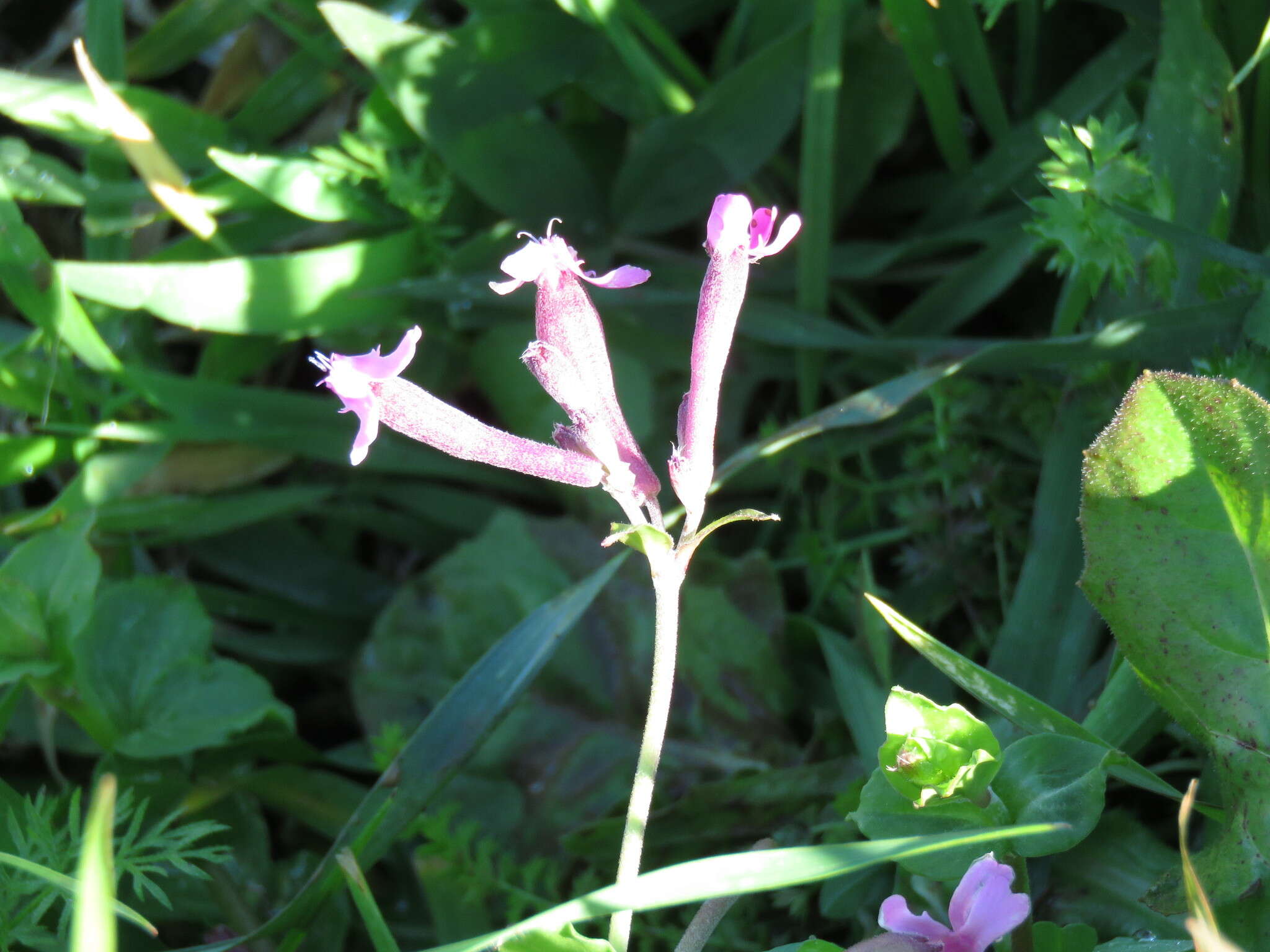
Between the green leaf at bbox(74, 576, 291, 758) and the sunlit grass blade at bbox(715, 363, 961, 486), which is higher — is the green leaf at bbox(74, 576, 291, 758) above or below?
below

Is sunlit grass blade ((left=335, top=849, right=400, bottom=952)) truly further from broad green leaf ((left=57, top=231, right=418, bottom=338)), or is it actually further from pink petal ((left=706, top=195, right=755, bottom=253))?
broad green leaf ((left=57, top=231, right=418, bottom=338))

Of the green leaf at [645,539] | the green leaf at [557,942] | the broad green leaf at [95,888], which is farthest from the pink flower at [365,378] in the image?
the green leaf at [557,942]

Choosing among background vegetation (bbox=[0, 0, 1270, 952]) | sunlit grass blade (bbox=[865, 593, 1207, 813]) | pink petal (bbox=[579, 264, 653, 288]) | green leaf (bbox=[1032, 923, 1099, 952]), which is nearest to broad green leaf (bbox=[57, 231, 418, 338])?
background vegetation (bbox=[0, 0, 1270, 952])

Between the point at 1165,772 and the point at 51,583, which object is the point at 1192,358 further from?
the point at 51,583

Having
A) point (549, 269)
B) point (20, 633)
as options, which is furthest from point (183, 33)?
point (549, 269)

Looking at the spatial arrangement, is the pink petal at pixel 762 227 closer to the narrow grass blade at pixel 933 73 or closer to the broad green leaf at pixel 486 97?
the narrow grass blade at pixel 933 73

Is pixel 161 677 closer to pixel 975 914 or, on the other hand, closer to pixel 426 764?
pixel 426 764

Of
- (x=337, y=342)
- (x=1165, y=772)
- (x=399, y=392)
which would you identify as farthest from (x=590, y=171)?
(x=1165, y=772)
